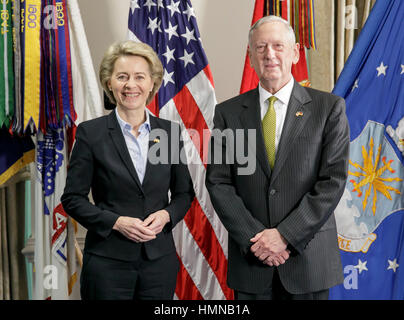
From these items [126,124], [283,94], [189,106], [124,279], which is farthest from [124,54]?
[124,279]

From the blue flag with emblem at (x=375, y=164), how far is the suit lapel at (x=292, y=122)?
0.71 metres

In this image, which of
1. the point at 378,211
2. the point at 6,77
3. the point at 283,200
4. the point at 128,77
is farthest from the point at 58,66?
the point at 378,211

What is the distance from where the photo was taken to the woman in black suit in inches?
67.7

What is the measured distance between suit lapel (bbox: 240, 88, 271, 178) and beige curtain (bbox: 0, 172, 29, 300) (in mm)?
1708

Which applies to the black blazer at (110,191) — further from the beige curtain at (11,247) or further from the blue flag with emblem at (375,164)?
the beige curtain at (11,247)

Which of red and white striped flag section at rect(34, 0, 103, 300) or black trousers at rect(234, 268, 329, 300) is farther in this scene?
red and white striped flag section at rect(34, 0, 103, 300)

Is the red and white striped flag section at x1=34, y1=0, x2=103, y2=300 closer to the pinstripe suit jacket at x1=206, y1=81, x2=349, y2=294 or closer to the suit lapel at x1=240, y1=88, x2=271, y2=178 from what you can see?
the suit lapel at x1=240, y1=88, x2=271, y2=178

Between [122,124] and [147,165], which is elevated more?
[122,124]

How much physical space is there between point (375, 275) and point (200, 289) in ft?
3.18

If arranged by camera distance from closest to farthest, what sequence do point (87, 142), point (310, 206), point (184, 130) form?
point (310, 206), point (87, 142), point (184, 130)

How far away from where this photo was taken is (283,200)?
1.66 m

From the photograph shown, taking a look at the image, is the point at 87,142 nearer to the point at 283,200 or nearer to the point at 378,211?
the point at 283,200

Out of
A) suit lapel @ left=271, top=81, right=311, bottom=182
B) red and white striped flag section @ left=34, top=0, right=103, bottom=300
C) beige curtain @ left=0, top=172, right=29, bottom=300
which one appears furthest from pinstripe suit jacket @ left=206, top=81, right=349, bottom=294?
beige curtain @ left=0, top=172, right=29, bottom=300

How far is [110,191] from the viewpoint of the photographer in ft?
5.80
